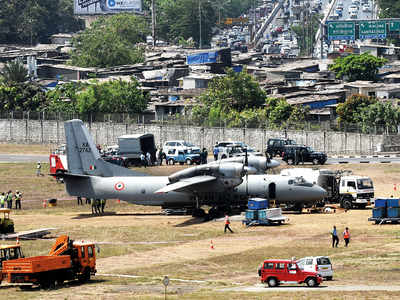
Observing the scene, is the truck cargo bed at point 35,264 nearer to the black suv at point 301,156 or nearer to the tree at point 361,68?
the black suv at point 301,156

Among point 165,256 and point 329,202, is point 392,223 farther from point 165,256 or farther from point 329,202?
point 165,256

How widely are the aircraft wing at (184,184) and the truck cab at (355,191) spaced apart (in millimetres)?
9844

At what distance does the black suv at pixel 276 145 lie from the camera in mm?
99625

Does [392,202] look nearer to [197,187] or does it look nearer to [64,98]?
[197,187]

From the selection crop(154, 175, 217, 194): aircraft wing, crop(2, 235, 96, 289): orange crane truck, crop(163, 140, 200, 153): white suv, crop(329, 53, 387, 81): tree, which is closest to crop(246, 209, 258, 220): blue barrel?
crop(154, 175, 217, 194): aircraft wing

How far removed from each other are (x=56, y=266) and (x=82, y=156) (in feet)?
88.4

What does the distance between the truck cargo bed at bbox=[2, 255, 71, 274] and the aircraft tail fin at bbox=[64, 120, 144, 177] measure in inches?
997

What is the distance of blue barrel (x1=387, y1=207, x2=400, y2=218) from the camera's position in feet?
205

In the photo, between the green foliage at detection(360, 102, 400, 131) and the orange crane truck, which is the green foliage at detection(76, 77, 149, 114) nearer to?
the green foliage at detection(360, 102, 400, 131)

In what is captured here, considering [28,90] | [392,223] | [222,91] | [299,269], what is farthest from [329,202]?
[28,90]

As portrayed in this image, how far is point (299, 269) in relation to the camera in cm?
4569

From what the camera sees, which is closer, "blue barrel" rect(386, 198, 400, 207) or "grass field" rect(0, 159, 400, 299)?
"grass field" rect(0, 159, 400, 299)

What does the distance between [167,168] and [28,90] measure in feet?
215

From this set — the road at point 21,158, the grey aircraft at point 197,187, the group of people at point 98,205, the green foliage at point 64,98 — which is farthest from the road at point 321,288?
the green foliage at point 64,98
